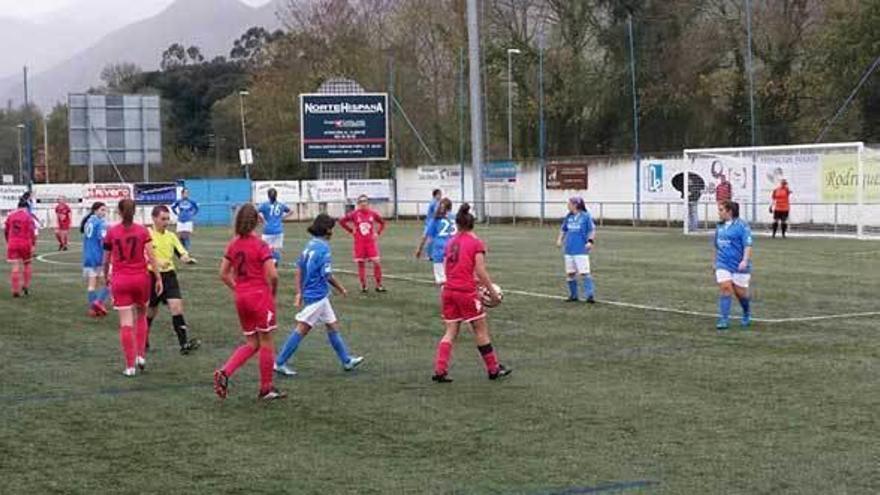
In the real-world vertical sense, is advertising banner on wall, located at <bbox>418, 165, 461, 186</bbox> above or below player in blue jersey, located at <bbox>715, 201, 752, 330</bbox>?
above

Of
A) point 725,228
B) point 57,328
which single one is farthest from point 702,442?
point 57,328

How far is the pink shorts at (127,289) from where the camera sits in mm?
11461

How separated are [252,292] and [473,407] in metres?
2.15

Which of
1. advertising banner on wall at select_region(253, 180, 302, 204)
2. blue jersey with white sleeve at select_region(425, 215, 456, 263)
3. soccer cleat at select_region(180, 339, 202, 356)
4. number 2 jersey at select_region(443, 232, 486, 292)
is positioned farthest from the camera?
advertising banner on wall at select_region(253, 180, 302, 204)

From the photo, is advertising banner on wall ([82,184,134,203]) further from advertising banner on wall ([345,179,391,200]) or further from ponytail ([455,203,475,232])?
ponytail ([455,203,475,232])

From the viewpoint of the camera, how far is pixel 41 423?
30.3ft

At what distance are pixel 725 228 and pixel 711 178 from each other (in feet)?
85.8

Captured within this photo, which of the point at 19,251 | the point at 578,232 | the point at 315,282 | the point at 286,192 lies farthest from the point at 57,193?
the point at 315,282

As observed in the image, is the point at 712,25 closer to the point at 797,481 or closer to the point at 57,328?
the point at 57,328

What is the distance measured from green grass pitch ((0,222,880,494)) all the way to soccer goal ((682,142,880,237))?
18575mm

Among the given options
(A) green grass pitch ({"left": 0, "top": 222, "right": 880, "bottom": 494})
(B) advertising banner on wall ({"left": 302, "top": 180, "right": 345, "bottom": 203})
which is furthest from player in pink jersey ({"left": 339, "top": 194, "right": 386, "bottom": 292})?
(B) advertising banner on wall ({"left": 302, "top": 180, "right": 345, "bottom": 203})

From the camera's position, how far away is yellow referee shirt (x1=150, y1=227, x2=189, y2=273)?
1332 cm

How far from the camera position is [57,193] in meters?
53.9

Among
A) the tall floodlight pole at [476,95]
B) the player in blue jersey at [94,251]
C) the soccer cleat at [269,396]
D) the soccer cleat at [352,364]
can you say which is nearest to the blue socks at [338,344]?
the soccer cleat at [352,364]
